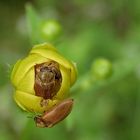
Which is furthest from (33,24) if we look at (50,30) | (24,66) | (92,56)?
(92,56)

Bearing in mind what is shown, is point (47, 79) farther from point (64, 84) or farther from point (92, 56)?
point (92, 56)

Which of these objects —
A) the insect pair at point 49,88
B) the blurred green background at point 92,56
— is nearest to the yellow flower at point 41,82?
Answer: the insect pair at point 49,88

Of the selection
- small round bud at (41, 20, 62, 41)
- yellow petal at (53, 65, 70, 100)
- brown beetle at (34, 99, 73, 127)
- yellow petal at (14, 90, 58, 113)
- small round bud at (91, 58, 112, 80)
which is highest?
small round bud at (41, 20, 62, 41)

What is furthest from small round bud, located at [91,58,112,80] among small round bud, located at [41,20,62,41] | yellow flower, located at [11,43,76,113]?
yellow flower, located at [11,43,76,113]

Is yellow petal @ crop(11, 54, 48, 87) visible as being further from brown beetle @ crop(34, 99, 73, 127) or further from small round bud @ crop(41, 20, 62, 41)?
small round bud @ crop(41, 20, 62, 41)

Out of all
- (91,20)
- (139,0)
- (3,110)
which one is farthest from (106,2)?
(3,110)

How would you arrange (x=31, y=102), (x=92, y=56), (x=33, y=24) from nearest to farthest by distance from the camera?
(x=31, y=102) < (x=33, y=24) < (x=92, y=56)

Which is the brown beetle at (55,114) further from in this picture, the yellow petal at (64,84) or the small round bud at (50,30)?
the small round bud at (50,30)
